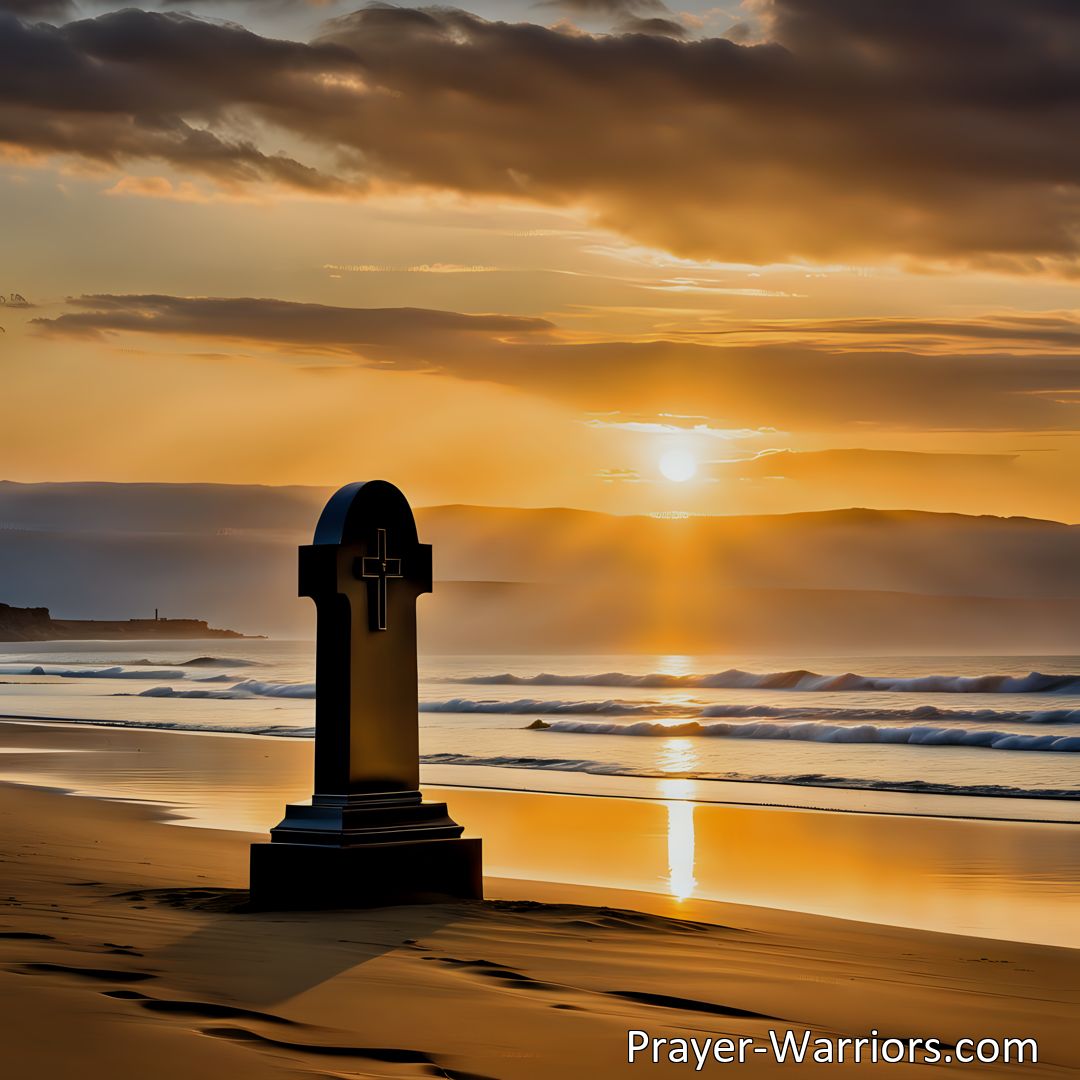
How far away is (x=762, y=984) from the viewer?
6.35 meters

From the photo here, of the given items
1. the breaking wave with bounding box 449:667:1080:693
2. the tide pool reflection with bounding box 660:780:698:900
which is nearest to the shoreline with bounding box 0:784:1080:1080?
the tide pool reflection with bounding box 660:780:698:900

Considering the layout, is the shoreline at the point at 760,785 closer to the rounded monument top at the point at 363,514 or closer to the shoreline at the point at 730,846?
the shoreline at the point at 730,846

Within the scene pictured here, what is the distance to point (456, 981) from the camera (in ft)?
20.0

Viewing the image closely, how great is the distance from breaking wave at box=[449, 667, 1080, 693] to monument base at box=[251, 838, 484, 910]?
135 ft

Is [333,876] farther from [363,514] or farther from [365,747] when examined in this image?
[363,514]

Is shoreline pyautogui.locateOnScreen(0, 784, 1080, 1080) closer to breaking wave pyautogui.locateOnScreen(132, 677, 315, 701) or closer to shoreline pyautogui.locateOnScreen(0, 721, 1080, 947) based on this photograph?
shoreline pyautogui.locateOnScreen(0, 721, 1080, 947)

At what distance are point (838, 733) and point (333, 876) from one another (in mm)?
20875

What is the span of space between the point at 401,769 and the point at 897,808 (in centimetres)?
859

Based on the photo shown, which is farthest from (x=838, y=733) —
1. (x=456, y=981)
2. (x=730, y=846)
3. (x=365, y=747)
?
(x=456, y=981)

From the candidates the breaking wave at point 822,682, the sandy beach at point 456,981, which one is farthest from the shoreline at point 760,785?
the breaking wave at point 822,682

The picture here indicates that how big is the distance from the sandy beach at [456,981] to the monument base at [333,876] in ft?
0.72

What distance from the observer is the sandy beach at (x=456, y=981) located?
4879mm

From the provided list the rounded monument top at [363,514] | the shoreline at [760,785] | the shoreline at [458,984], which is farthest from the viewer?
the shoreline at [760,785]

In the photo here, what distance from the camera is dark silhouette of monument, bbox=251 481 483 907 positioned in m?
8.41
